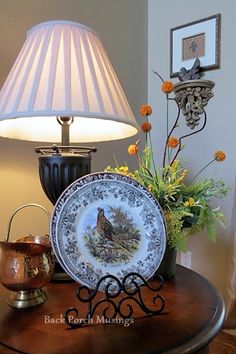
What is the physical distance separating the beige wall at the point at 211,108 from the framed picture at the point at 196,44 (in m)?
0.03

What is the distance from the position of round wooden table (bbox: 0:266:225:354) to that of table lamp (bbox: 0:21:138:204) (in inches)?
13.1

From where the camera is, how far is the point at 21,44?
1.14 m

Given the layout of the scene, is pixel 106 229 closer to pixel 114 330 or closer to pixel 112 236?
pixel 112 236

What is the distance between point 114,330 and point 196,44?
1.43m

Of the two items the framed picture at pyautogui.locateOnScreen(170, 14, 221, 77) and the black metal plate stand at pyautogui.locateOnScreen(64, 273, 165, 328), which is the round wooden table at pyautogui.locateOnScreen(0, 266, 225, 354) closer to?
the black metal plate stand at pyautogui.locateOnScreen(64, 273, 165, 328)

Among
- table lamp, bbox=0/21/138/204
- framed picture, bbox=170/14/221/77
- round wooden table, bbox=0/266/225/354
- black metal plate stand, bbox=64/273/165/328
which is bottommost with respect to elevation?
round wooden table, bbox=0/266/225/354

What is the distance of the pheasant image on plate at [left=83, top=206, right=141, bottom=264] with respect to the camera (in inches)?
28.3

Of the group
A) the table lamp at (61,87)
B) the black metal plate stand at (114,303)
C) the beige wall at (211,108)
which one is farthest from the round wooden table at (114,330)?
the beige wall at (211,108)

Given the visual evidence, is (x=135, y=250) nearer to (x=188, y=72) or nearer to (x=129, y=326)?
(x=129, y=326)

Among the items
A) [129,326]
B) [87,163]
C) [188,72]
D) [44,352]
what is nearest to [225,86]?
[188,72]

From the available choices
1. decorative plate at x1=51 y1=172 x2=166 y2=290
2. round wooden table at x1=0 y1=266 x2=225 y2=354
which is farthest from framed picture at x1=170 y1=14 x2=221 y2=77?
round wooden table at x1=0 y1=266 x2=225 y2=354

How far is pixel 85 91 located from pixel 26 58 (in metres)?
0.18

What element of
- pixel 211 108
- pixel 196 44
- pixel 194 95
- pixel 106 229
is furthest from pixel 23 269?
pixel 196 44

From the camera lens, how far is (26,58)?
79cm
